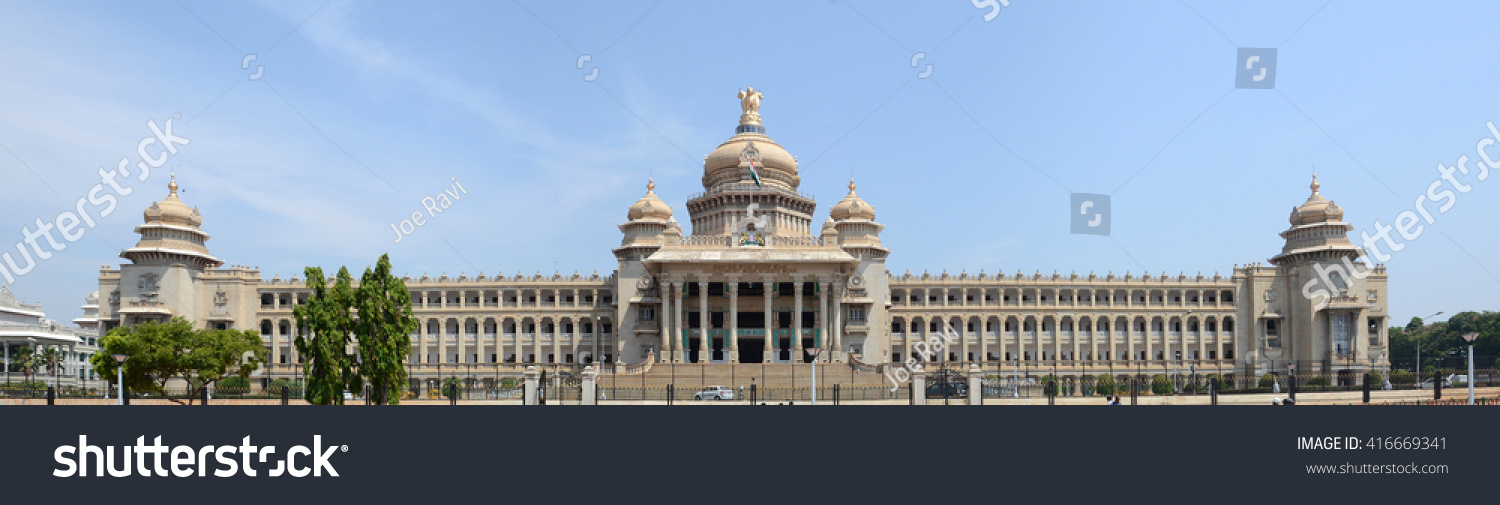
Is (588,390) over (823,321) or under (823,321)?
under

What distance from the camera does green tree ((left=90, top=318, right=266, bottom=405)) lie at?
2047 inches

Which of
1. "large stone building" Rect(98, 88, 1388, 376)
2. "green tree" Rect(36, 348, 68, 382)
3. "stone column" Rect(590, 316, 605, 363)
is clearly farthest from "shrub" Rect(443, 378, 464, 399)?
"green tree" Rect(36, 348, 68, 382)

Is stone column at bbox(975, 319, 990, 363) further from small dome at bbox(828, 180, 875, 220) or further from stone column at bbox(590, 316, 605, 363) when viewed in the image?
stone column at bbox(590, 316, 605, 363)

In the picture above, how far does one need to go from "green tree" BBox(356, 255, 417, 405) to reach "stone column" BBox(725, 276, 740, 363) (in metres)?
30.4

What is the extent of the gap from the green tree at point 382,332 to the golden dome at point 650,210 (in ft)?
127

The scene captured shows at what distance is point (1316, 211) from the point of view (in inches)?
3199

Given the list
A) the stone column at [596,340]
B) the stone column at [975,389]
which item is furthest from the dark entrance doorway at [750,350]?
the stone column at [975,389]

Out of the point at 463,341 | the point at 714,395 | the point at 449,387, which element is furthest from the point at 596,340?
the point at 714,395

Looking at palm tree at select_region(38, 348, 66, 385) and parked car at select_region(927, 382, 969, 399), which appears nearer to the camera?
parked car at select_region(927, 382, 969, 399)

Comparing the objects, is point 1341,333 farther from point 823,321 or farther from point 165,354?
point 165,354

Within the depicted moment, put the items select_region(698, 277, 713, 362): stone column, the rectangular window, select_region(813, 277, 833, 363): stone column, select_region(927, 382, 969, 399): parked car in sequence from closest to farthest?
select_region(927, 382, 969, 399): parked car < select_region(813, 277, 833, 363): stone column < select_region(698, 277, 713, 362): stone column < the rectangular window

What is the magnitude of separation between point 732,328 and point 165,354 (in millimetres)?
34981

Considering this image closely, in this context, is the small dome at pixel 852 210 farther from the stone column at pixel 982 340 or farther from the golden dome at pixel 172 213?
the golden dome at pixel 172 213

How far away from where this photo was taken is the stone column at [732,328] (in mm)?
68750
